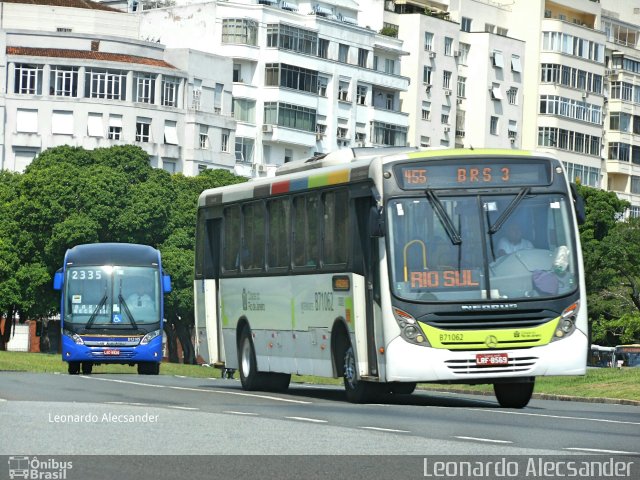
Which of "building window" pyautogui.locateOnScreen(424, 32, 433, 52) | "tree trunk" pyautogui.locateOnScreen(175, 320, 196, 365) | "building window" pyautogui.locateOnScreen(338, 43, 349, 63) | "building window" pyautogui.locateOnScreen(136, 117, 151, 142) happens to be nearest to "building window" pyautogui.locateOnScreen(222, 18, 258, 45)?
"building window" pyautogui.locateOnScreen(338, 43, 349, 63)

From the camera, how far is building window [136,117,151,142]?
100188 millimetres

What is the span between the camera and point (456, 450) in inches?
575

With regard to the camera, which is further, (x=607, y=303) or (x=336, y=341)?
(x=607, y=303)

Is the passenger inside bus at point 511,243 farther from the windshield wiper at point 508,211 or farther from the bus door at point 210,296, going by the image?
the bus door at point 210,296

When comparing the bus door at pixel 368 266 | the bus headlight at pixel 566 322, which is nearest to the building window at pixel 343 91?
the bus door at pixel 368 266

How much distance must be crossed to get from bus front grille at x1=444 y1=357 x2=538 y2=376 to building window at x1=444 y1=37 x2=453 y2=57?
101 metres

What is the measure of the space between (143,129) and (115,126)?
1893 mm

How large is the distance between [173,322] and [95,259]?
130 feet

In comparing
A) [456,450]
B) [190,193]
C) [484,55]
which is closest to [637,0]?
[484,55]

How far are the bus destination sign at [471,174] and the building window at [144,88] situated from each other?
3095 inches

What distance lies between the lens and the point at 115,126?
99.4 meters

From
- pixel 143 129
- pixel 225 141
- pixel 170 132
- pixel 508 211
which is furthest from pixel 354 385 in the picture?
pixel 225 141

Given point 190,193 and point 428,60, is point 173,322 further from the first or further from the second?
point 428,60

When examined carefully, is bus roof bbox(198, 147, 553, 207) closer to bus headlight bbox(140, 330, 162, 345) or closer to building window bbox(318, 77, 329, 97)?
bus headlight bbox(140, 330, 162, 345)
